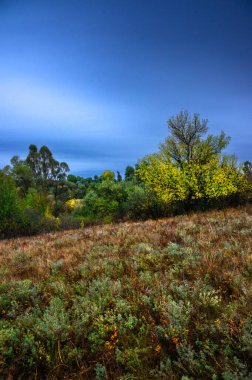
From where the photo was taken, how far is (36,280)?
4.95 metres

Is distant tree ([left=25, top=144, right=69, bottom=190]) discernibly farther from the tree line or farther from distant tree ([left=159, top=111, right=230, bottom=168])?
distant tree ([left=159, top=111, right=230, bottom=168])

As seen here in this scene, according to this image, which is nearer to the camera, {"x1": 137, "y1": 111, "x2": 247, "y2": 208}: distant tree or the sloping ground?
the sloping ground

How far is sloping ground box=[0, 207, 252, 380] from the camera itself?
2.42m

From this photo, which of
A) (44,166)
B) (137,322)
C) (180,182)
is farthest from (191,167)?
(44,166)

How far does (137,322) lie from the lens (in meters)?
3.15

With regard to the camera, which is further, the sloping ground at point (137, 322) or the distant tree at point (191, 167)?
the distant tree at point (191, 167)

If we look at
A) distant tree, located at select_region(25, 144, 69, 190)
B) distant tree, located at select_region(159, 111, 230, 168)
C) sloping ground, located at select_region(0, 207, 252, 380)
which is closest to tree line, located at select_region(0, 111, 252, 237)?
distant tree, located at select_region(159, 111, 230, 168)

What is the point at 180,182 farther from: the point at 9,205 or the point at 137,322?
the point at 9,205

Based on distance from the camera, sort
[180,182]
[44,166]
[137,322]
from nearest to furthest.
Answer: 1. [137,322]
2. [180,182]
3. [44,166]

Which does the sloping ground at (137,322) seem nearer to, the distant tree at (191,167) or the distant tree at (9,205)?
the distant tree at (191,167)

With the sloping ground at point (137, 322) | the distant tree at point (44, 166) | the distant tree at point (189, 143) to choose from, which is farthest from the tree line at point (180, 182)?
the distant tree at point (44, 166)

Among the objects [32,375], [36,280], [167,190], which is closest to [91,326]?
[32,375]

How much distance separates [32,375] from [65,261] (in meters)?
3.42

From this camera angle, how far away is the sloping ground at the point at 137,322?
7.93 ft
